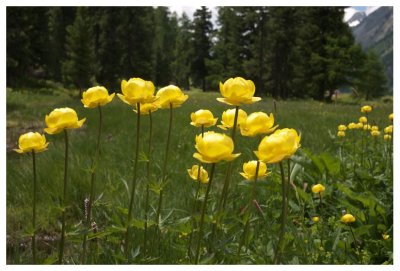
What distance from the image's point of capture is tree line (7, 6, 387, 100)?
20.4 metres

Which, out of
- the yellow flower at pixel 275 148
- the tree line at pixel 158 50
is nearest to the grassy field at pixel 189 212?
the yellow flower at pixel 275 148

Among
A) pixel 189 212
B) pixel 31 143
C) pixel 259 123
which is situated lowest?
pixel 189 212

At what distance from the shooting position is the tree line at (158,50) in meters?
20.4

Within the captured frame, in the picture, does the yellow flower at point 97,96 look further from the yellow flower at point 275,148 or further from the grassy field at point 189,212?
the yellow flower at point 275,148

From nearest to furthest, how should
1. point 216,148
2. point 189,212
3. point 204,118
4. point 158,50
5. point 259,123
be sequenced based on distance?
point 216,148, point 259,123, point 204,118, point 189,212, point 158,50

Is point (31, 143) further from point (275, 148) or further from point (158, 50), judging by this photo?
point (158, 50)

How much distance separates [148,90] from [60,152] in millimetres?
2935

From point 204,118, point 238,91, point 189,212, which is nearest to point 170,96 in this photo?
point 204,118

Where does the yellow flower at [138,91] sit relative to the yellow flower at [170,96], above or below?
above

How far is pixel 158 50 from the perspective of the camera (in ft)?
98.5

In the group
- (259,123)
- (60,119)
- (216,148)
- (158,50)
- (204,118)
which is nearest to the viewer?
(216,148)

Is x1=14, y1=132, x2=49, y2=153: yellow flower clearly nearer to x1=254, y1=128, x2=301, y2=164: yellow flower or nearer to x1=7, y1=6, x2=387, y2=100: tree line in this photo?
x1=254, y1=128, x2=301, y2=164: yellow flower
